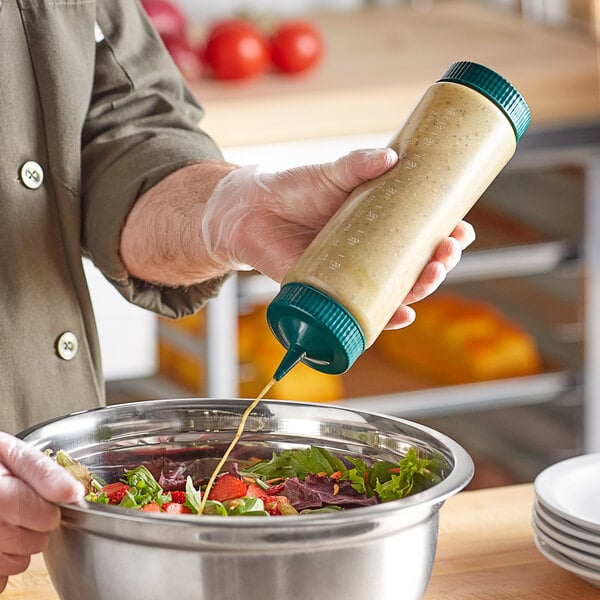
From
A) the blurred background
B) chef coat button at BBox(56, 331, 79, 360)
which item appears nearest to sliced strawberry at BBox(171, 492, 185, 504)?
chef coat button at BBox(56, 331, 79, 360)

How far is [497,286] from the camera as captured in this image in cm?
305

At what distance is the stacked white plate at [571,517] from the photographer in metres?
1.06

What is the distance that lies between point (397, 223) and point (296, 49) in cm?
167

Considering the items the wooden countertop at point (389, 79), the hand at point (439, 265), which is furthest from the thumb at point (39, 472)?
the wooden countertop at point (389, 79)

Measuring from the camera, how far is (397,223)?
3.12 ft

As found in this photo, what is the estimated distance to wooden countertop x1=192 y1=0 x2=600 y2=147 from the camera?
2400 mm

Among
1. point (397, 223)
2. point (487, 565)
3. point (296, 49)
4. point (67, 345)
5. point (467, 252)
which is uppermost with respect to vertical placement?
point (397, 223)

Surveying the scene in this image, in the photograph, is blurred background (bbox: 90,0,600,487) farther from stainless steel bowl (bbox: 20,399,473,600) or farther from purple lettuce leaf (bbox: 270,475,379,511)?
stainless steel bowl (bbox: 20,399,473,600)

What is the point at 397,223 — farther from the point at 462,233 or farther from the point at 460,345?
the point at 460,345

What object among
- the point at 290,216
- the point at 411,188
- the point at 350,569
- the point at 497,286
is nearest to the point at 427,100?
the point at 411,188

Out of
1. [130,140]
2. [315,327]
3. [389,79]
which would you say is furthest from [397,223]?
[389,79]

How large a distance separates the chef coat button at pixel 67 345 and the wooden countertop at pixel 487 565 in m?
0.30

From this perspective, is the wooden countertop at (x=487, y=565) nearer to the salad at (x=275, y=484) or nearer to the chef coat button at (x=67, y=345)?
the salad at (x=275, y=484)

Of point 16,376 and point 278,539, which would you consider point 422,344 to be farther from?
point 278,539
